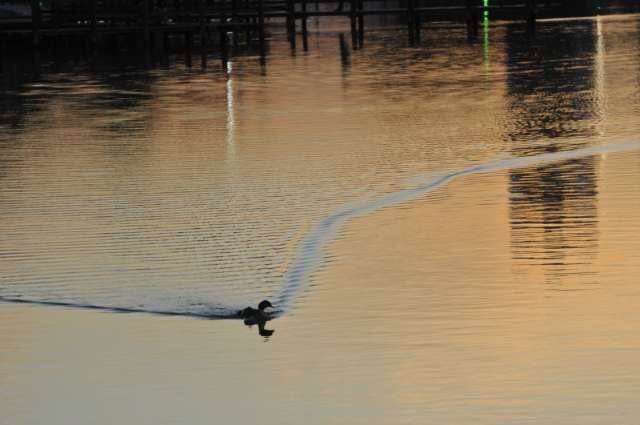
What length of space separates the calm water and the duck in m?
0.14

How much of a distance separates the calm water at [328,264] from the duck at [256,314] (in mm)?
139

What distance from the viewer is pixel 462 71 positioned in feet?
128

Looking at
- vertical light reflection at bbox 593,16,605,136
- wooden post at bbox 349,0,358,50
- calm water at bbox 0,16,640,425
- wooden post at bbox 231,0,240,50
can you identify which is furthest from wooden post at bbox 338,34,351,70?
calm water at bbox 0,16,640,425

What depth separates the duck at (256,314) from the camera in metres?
11.8

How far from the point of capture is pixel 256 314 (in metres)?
11.9

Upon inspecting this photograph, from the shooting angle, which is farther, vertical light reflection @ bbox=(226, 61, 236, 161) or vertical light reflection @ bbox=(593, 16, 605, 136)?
vertical light reflection @ bbox=(593, 16, 605, 136)

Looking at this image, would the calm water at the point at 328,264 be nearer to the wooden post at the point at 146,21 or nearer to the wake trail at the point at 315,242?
the wake trail at the point at 315,242

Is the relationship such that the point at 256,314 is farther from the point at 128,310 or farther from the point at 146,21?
the point at 146,21

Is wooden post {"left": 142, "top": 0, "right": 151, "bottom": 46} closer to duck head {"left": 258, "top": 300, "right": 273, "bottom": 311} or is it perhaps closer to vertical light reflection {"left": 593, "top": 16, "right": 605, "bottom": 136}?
vertical light reflection {"left": 593, "top": 16, "right": 605, "bottom": 136}

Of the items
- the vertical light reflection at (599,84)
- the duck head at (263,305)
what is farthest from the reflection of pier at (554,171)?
the duck head at (263,305)

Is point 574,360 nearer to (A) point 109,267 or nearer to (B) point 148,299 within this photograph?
(B) point 148,299

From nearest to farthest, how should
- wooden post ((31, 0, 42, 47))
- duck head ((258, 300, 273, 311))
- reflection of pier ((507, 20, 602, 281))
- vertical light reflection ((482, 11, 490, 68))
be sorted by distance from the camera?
1. duck head ((258, 300, 273, 311))
2. reflection of pier ((507, 20, 602, 281))
3. vertical light reflection ((482, 11, 490, 68))
4. wooden post ((31, 0, 42, 47))

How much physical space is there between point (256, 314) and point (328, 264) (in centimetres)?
212

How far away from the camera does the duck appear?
465 inches
